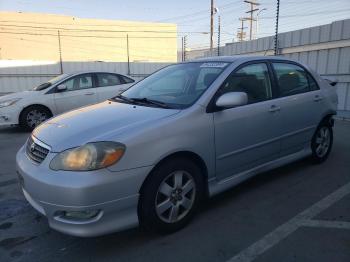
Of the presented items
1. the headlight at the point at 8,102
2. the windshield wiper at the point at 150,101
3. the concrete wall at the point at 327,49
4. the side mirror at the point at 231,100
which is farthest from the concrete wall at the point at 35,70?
the side mirror at the point at 231,100

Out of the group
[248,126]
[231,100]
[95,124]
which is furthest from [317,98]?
[95,124]

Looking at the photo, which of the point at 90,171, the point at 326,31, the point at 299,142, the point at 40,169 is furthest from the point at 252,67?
the point at 326,31

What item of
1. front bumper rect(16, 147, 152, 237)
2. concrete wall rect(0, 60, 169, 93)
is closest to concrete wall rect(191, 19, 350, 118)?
concrete wall rect(0, 60, 169, 93)

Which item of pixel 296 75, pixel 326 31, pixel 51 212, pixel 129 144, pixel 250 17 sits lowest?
pixel 51 212

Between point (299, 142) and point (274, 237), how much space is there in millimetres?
1861

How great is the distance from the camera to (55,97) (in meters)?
8.24

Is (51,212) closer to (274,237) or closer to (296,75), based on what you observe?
(274,237)

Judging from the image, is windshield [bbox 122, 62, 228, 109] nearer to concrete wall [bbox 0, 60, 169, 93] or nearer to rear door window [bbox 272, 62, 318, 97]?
rear door window [bbox 272, 62, 318, 97]

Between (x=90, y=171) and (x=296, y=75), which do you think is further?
(x=296, y=75)

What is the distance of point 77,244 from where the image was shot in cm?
298

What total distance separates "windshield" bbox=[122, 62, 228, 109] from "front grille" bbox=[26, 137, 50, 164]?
1.23 meters

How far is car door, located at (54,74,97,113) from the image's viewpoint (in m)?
8.31

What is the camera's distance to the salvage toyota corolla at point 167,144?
2637 mm

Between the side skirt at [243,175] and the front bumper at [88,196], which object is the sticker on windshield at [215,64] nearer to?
the side skirt at [243,175]
